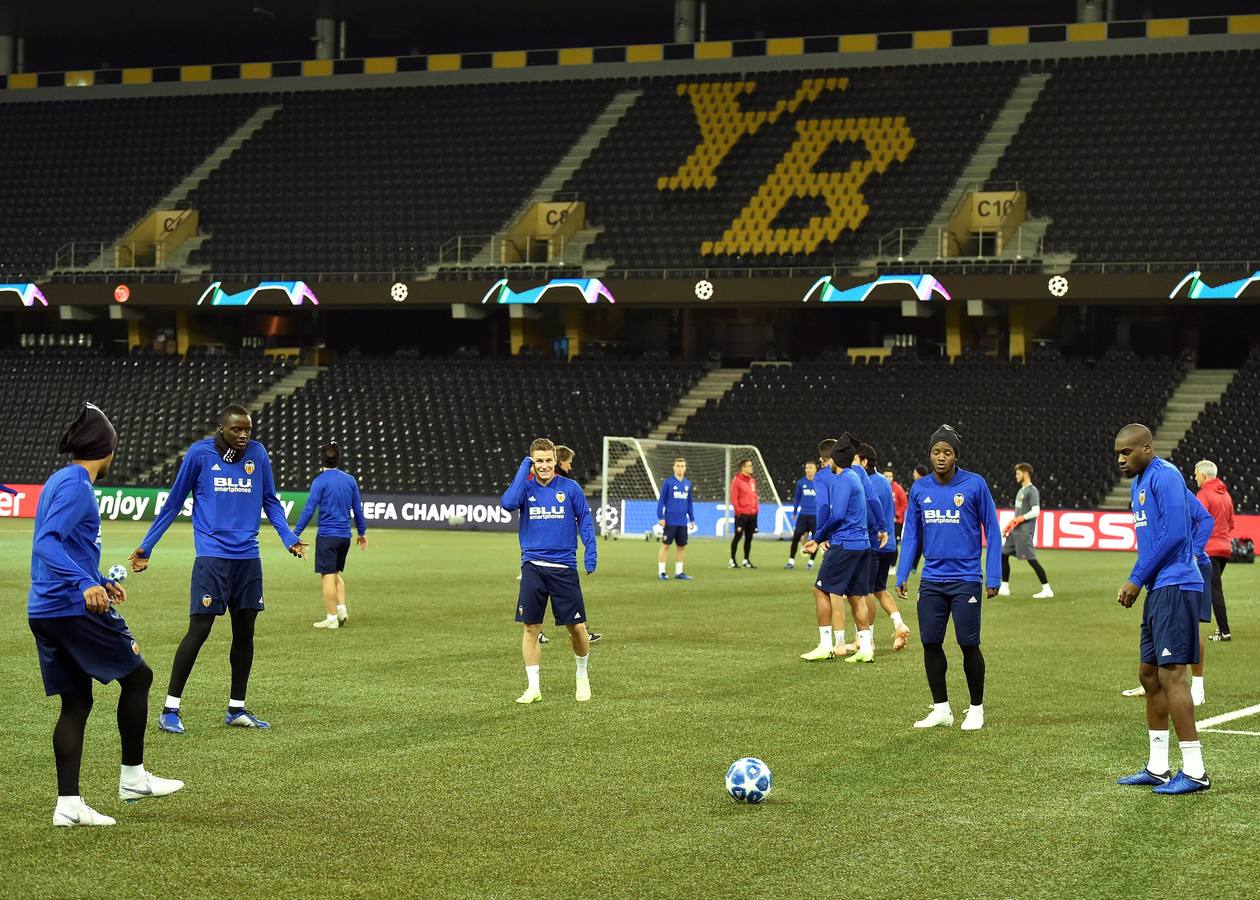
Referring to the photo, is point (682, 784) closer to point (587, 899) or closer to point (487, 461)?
point (587, 899)

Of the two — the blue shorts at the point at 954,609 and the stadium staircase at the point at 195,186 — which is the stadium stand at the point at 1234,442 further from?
the stadium staircase at the point at 195,186

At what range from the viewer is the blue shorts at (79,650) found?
25.9 ft

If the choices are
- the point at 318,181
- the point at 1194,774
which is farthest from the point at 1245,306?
the point at 1194,774

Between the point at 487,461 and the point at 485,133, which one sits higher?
the point at 485,133

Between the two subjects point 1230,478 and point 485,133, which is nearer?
point 1230,478

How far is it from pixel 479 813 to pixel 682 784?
4.66ft

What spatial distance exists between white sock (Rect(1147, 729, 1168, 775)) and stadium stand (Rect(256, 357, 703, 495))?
111 feet

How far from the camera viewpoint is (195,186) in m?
56.2

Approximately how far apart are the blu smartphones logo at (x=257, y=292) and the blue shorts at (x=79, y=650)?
42.1 m

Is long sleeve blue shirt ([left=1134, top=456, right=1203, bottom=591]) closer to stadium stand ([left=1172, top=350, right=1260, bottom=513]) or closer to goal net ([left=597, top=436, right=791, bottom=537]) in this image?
stadium stand ([left=1172, top=350, right=1260, bottom=513])

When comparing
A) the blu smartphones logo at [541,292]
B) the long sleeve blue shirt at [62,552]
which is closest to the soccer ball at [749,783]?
the long sleeve blue shirt at [62,552]

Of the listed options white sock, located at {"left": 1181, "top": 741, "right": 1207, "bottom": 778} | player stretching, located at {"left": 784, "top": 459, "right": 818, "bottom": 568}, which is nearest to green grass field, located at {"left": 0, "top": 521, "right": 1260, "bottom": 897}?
white sock, located at {"left": 1181, "top": 741, "right": 1207, "bottom": 778}

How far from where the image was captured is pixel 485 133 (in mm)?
55656

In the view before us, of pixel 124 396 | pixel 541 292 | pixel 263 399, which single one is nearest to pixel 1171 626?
pixel 541 292
